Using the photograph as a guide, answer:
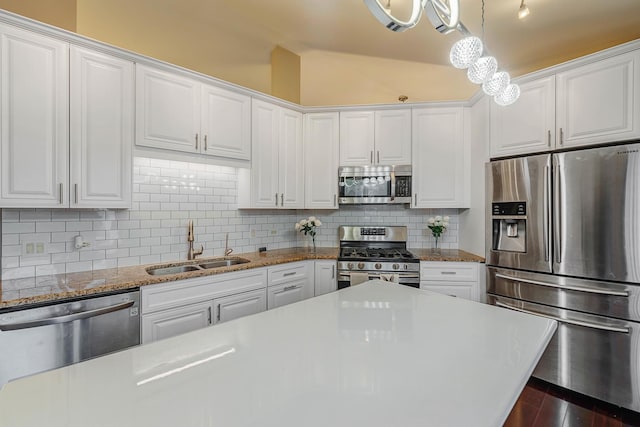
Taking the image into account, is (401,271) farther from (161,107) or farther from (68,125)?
(68,125)

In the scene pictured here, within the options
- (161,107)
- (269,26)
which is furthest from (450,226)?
(161,107)

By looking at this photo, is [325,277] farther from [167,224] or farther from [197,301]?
[167,224]

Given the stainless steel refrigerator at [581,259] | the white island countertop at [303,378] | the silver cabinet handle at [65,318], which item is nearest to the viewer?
the white island countertop at [303,378]

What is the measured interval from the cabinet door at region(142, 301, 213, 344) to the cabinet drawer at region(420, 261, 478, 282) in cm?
197

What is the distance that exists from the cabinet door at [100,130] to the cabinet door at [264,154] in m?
1.08

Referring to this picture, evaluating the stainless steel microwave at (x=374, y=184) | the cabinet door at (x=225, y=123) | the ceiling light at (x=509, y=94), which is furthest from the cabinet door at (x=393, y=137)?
the ceiling light at (x=509, y=94)

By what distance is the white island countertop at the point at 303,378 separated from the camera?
0.64 m

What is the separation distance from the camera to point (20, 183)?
71.4 inches

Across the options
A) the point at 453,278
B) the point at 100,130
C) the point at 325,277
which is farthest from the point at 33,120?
the point at 453,278

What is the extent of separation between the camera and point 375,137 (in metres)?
3.39

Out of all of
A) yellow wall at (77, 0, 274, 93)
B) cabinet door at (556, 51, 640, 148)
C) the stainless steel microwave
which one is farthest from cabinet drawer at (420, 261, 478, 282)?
yellow wall at (77, 0, 274, 93)

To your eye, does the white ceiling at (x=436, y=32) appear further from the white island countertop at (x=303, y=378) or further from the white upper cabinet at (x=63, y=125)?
the white island countertop at (x=303, y=378)

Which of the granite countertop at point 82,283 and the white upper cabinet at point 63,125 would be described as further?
the white upper cabinet at point 63,125

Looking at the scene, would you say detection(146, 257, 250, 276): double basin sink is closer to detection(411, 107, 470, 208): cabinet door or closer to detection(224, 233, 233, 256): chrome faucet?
detection(224, 233, 233, 256): chrome faucet
